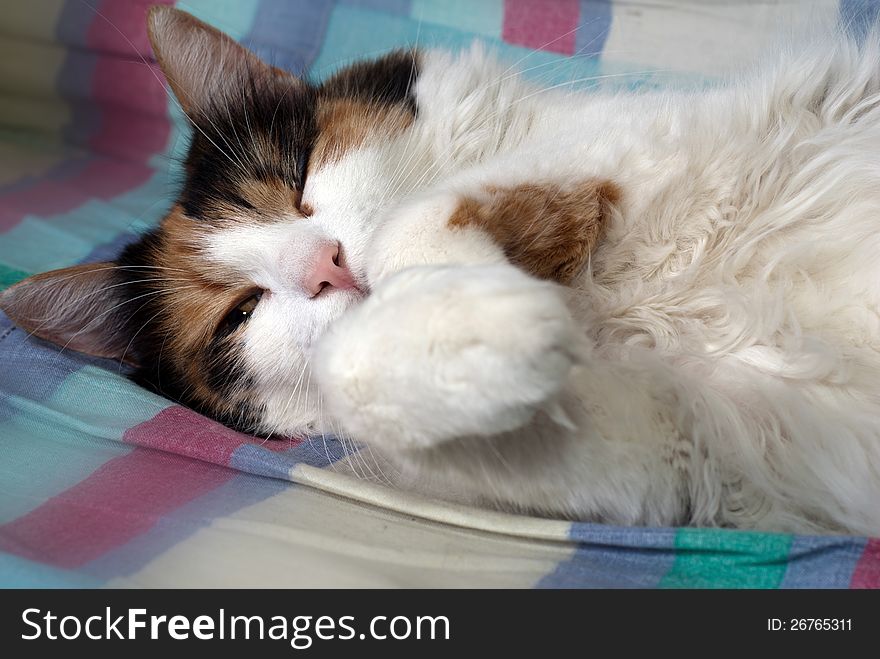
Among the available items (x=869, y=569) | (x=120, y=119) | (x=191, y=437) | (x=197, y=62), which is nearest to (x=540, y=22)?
(x=197, y=62)

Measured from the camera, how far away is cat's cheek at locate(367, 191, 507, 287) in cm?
98

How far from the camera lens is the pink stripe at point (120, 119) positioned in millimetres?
2314

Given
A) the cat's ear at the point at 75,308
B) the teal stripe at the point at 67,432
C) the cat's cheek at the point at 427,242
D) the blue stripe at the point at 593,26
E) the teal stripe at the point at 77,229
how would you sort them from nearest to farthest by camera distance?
the cat's cheek at the point at 427,242 < the teal stripe at the point at 67,432 < the cat's ear at the point at 75,308 < the teal stripe at the point at 77,229 < the blue stripe at the point at 593,26

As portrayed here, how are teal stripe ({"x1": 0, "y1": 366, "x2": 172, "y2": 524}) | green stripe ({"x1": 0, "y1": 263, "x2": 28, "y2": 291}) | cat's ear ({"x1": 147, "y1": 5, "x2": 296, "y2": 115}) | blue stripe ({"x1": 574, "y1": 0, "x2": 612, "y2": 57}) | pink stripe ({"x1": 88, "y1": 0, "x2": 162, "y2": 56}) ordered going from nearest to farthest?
teal stripe ({"x1": 0, "y1": 366, "x2": 172, "y2": 524})
cat's ear ({"x1": 147, "y1": 5, "x2": 296, "y2": 115})
green stripe ({"x1": 0, "y1": 263, "x2": 28, "y2": 291})
blue stripe ({"x1": 574, "y1": 0, "x2": 612, "y2": 57})
pink stripe ({"x1": 88, "y1": 0, "x2": 162, "y2": 56})

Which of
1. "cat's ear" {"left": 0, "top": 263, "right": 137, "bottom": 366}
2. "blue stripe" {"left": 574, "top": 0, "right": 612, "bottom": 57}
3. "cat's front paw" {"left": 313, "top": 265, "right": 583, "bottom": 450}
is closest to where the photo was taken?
"cat's front paw" {"left": 313, "top": 265, "right": 583, "bottom": 450}

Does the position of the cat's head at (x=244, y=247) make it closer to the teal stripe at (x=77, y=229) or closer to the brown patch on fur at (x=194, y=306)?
the brown patch on fur at (x=194, y=306)

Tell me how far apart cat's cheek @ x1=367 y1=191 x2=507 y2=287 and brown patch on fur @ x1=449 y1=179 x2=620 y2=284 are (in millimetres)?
19

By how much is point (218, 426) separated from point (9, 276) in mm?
792

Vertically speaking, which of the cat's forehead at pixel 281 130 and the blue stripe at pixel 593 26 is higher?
the blue stripe at pixel 593 26

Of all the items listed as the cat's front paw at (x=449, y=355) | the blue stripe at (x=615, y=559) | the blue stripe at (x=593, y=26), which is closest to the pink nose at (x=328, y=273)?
the cat's front paw at (x=449, y=355)

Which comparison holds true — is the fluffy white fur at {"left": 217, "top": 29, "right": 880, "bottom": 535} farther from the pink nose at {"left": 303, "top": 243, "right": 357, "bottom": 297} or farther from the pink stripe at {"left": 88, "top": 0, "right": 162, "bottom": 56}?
the pink stripe at {"left": 88, "top": 0, "right": 162, "bottom": 56}

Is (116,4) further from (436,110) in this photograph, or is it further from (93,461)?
(93,461)

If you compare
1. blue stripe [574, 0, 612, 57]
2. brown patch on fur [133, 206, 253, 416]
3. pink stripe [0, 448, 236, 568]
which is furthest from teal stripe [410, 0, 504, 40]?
pink stripe [0, 448, 236, 568]
